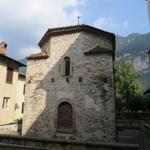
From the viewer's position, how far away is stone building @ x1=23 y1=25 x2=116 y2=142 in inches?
533

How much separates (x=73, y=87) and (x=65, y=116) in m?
2.29

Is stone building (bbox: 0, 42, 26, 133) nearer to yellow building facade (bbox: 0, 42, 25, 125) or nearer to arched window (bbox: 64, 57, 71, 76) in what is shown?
yellow building facade (bbox: 0, 42, 25, 125)

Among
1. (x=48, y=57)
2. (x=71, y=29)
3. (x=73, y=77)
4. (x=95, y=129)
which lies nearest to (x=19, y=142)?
(x=95, y=129)

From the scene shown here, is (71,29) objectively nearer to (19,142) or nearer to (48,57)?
(48,57)

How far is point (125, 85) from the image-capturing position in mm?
40312

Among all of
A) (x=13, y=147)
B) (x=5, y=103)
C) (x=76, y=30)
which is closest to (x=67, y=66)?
(x=76, y=30)

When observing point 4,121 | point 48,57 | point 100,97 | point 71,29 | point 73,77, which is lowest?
point 4,121

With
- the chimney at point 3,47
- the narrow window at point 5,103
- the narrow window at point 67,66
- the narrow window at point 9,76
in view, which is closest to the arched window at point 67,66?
the narrow window at point 67,66

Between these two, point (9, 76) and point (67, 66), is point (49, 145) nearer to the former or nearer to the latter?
point (67, 66)

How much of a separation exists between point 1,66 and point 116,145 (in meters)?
17.4

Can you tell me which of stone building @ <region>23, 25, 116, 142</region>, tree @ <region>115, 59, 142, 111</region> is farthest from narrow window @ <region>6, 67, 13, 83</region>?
tree @ <region>115, 59, 142, 111</region>

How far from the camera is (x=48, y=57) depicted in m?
16.0

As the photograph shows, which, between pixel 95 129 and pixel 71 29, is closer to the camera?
pixel 95 129

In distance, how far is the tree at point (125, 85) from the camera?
126 feet
